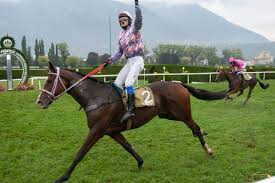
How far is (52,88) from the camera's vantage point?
5.66m

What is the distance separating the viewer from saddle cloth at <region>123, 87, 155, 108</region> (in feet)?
19.9

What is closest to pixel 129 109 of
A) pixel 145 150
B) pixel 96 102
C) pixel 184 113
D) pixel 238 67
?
pixel 96 102

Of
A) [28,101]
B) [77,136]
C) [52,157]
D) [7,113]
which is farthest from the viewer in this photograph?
[28,101]

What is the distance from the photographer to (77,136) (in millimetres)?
8742

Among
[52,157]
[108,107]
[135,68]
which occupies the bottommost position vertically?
[52,157]

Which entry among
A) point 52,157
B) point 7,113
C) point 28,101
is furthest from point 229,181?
point 28,101

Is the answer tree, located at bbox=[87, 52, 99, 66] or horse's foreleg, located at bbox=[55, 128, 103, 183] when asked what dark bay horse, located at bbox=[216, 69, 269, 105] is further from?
tree, located at bbox=[87, 52, 99, 66]

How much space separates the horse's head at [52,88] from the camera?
5.61m

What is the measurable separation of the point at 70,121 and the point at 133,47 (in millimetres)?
5065

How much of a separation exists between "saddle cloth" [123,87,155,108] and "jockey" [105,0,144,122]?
0.09 meters

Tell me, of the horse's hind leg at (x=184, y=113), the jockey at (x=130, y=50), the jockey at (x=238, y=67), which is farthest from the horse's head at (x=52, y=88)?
the jockey at (x=238, y=67)

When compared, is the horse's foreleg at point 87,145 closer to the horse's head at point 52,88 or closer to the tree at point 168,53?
the horse's head at point 52,88

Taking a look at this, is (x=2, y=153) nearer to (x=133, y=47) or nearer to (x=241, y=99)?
(x=133, y=47)

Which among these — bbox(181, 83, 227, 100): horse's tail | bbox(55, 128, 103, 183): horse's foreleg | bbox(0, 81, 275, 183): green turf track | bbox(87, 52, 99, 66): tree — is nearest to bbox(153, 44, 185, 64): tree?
bbox(87, 52, 99, 66): tree
